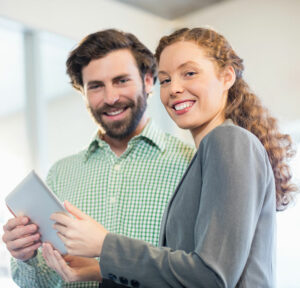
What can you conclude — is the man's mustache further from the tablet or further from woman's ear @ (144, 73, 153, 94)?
the tablet

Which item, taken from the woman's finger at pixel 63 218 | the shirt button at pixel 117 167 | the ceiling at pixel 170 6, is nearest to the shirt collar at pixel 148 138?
the shirt button at pixel 117 167

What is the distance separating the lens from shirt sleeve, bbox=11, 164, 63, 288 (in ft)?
6.11

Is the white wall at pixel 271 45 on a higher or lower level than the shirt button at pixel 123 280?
higher

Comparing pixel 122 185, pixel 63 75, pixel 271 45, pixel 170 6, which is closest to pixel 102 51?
pixel 122 185

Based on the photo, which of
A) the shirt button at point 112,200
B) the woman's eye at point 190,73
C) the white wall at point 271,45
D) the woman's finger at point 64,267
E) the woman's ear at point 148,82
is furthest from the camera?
the white wall at point 271,45

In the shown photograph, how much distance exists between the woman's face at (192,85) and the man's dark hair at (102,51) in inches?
33.1

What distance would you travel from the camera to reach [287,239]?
11.6ft

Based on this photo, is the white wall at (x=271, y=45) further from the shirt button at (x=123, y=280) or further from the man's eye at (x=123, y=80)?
the shirt button at (x=123, y=280)

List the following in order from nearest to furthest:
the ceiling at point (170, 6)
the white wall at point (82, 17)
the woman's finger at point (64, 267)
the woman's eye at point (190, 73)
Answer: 1. the woman's eye at point (190, 73)
2. the woman's finger at point (64, 267)
3. the white wall at point (82, 17)
4. the ceiling at point (170, 6)

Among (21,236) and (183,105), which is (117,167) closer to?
(21,236)

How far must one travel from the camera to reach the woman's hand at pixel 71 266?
1455mm

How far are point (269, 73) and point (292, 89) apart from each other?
229 millimetres

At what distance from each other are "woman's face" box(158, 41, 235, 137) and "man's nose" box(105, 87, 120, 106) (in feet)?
2.43

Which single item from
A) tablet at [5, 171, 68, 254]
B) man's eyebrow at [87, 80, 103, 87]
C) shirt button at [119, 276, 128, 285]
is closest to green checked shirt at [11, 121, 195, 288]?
man's eyebrow at [87, 80, 103, 87]
